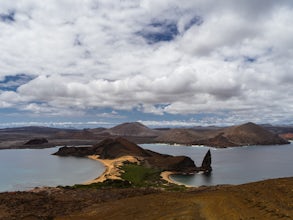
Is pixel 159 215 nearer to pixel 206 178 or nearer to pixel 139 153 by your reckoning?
pixel 206 178

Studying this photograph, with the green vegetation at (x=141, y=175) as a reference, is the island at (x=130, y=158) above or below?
above

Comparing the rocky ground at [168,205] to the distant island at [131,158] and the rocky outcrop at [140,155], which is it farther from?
the rocky outcrop at [140,155]

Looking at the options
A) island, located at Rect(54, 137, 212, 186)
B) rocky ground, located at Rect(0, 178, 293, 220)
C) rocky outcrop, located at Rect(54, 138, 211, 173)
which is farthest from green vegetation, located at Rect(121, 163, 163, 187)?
rocky ground, located at Rect(0, 178, 293, 220)

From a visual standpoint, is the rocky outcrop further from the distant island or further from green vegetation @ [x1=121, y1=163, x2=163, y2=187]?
green vegetation @ [x1=121, y1=163, x2=163, y2=187]

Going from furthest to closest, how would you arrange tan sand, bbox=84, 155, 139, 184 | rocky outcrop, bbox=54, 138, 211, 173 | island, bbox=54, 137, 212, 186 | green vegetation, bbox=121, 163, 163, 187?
rocky outcrop, bbox=54, 138, 211, 173
island, bbox=54, 137, 212, 186
tan sand, bbox=84, 155, 139, 184
green vegetation, bbox=121, 163, 163, 187

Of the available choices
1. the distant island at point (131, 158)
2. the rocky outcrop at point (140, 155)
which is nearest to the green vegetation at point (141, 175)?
the distant island at point (131, 158)

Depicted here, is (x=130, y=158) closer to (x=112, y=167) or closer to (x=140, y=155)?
(x=140, y=155)
